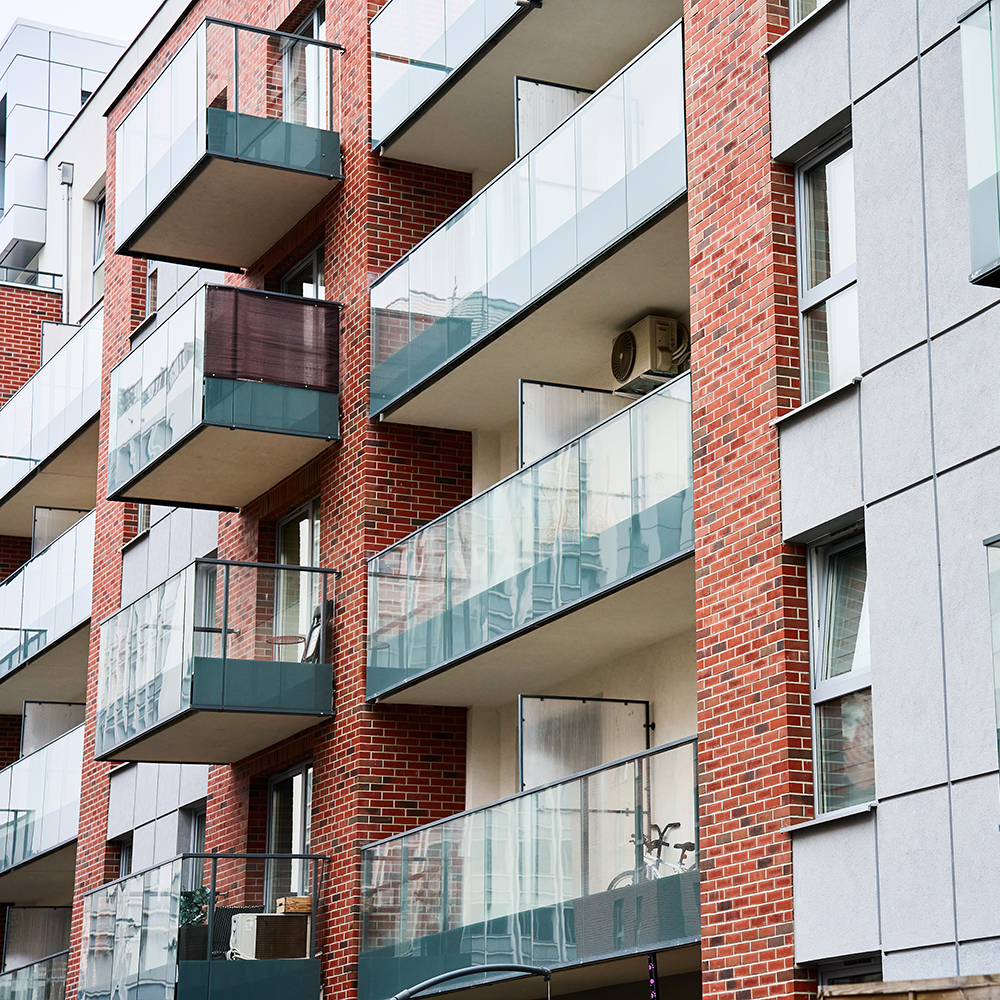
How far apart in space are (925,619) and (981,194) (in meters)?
2.71

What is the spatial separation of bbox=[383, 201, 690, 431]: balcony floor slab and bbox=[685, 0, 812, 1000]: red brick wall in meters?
0.99

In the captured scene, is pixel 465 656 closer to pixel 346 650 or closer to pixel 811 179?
pixel 346 650

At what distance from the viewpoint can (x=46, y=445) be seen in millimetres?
30578

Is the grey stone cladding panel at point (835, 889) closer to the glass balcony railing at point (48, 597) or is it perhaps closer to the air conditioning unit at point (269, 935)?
the air conditioning unit at point (269, 935)

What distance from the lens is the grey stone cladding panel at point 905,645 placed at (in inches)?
436

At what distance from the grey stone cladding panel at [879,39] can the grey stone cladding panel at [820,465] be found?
2.05m

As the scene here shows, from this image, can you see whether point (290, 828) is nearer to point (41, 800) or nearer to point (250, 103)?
point (250, 103)

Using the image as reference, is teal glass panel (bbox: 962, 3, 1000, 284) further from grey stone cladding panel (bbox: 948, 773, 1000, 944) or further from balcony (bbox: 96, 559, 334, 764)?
balcony (bbox: 96, 559, 334, 764)

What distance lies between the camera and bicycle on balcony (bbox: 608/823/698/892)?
13530 mm

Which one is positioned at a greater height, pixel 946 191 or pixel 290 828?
pixel 946 191

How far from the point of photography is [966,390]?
11.1m

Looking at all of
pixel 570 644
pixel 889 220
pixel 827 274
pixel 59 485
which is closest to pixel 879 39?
pixel 889 220

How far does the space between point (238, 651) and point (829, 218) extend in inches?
347

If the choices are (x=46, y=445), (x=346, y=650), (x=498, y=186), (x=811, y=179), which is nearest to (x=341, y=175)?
(x=498, y=186)
